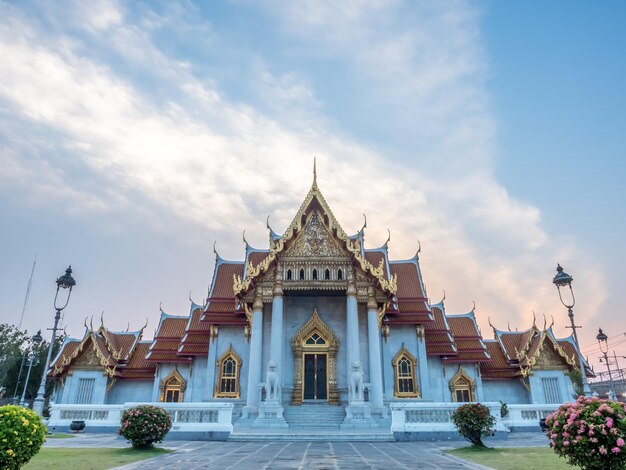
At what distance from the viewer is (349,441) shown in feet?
49.6

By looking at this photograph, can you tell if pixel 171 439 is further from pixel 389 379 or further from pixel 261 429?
pixel 389 379

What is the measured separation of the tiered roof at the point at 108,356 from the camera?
26.4 metres

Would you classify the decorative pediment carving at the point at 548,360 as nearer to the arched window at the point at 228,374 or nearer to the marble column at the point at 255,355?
the marble column at the point at 255,355

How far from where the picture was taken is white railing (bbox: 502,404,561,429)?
1808 cm

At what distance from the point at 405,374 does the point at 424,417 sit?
8059 millimetres

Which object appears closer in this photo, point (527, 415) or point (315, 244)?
point (527, 415)

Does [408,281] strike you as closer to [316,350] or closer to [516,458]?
[316,350]

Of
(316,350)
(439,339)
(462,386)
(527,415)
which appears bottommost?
(527,415)

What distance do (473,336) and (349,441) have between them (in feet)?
49.2

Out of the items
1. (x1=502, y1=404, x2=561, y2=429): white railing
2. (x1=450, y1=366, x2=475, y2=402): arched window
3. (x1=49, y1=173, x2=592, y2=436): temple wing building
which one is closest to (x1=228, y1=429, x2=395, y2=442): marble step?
(x1=49, y1=173, x2=592, y2=436): temple wing building

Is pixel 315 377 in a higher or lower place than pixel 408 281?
lower

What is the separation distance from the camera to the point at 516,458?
10.0 m

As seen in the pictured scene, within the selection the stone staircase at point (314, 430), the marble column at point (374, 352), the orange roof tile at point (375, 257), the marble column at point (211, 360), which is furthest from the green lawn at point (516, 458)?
the orange roof tile at point (375, 257)

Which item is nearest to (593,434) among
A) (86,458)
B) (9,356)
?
(86,458)
